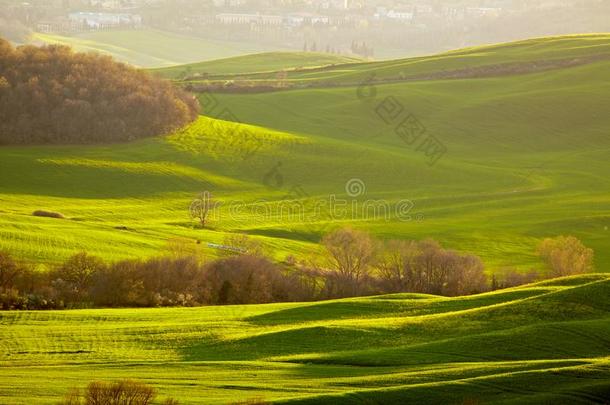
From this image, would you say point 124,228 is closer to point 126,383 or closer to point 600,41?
point 126,383

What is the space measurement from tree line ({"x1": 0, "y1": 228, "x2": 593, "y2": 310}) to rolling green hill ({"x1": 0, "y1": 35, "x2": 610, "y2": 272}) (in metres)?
2.47

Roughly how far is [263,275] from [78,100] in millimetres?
41570

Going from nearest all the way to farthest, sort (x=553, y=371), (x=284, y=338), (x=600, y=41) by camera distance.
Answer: (x=553, y=371)
(x=284, y=338)
(x=600, y=41)

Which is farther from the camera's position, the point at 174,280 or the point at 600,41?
the point at 600,41

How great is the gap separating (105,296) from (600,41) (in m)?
95.9

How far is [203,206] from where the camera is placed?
69.4 meters

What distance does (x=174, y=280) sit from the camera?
4834cm

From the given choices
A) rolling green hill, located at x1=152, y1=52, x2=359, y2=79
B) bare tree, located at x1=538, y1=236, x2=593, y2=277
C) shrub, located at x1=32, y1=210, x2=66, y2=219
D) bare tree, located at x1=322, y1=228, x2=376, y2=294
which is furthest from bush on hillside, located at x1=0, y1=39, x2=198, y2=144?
rolling green hill, located at x1=152, y1=52, x2=359, y2=79

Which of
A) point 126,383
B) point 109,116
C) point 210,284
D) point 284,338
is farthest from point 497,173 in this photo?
point 126,383

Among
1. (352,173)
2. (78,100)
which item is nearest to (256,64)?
(78,100)

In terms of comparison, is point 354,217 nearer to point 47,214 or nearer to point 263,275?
point 47,214

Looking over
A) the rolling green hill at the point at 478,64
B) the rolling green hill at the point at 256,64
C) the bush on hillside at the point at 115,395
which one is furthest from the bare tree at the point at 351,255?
the rolling green hill at the point at 256,64

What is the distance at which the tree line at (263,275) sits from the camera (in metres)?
45.7

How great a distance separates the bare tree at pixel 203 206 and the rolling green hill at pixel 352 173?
0.81 m
